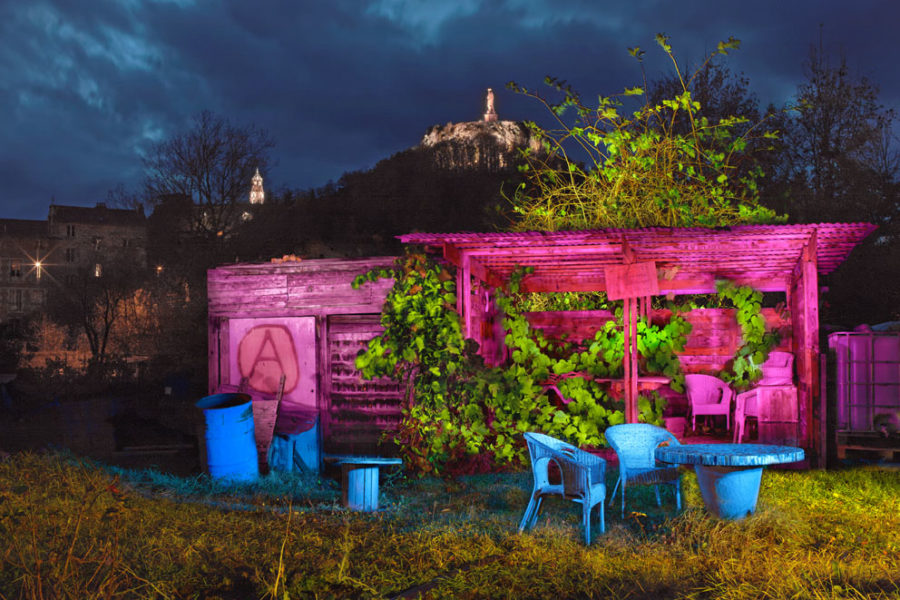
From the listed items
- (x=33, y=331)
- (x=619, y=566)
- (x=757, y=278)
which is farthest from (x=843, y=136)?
(x=33, y=331)

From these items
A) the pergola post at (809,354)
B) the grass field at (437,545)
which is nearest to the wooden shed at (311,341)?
the grass field at (437,545)

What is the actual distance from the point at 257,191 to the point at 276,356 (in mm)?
22699

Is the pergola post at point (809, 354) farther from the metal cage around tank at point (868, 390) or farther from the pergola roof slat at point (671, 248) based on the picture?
the metal cage around tank at point (868, 390)

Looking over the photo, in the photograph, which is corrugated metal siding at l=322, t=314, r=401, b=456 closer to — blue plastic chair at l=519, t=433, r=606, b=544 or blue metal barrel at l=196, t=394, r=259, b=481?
blue metal barrel at l=196, t=394, r=259, b=481

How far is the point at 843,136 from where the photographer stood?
773 inches

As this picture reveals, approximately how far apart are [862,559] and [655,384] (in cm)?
462

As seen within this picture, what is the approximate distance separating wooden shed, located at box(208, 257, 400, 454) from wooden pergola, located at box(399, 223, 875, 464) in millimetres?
1667

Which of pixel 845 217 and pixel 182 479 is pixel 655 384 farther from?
pixel 845 217

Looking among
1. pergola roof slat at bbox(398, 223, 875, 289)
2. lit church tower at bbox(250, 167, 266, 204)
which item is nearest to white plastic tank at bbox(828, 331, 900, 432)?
pergola roof slat at bbox(398, 223, 875, 289)

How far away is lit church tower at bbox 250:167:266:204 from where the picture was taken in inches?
1182

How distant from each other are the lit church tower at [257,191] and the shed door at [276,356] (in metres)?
20.4

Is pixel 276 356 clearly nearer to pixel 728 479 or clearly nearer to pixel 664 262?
pixel 664 262

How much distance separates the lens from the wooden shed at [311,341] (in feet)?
32.8

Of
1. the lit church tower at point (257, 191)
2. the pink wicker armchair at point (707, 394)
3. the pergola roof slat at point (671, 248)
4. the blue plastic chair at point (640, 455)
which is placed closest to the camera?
the blue plastic chair at point (640, 455)
